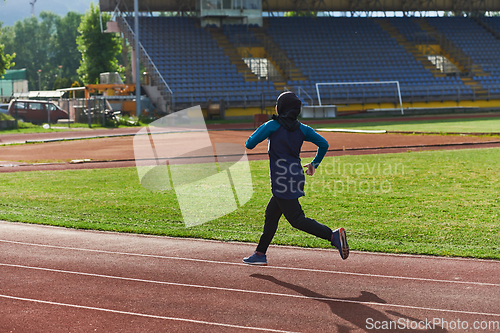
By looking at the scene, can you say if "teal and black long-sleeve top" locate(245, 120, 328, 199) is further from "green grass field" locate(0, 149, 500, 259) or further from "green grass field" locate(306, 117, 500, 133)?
"green grass field" locate(306, 117, 500, 133)

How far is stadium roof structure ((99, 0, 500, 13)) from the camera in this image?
47.8m

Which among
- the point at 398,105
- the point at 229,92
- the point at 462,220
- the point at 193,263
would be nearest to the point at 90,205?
the point at 193,263

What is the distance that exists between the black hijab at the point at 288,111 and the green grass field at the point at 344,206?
2.18 meters

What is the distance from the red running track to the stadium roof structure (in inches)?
1695

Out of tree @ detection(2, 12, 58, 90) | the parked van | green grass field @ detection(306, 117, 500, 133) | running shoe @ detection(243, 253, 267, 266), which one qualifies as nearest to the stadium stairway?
green grass field @ detection(306, 117, 500, 133)

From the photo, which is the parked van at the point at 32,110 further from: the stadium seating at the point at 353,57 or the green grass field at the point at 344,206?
the green grass field at the point at 344,206

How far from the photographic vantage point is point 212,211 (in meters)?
9.46

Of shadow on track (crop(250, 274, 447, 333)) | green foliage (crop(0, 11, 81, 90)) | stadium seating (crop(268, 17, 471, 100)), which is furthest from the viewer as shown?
green foliage (crop(0, 11, 81, 90))

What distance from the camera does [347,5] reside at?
53.0m

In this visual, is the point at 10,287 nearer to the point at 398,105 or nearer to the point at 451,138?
the point at 451,138

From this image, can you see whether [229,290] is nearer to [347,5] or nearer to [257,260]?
[257,260]

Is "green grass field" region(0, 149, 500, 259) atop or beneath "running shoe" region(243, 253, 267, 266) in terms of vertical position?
beneath

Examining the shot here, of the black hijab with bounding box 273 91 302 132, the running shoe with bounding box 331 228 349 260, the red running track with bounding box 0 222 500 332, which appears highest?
the black hijab with bounding box 273 91 302 132

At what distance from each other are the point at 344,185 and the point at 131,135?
18.9 m
